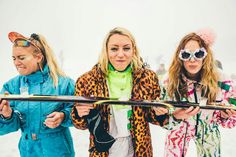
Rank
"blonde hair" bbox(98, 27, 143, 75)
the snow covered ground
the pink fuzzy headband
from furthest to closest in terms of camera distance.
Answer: the snow covered ground < the pink fuzzy headband < "blonde hair" bbox(98, 27, 143, 75)

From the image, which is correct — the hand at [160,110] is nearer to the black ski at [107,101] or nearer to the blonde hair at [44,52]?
the black ski at [107,101]

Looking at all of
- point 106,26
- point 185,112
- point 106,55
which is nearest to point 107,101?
point 106,55

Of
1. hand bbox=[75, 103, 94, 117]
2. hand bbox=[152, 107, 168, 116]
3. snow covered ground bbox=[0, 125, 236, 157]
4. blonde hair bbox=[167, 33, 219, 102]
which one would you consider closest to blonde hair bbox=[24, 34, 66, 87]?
hand bbox=[75, 103, 94, 117]

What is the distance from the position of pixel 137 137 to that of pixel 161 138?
1281 mm

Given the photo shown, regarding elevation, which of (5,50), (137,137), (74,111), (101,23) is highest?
(101,23)

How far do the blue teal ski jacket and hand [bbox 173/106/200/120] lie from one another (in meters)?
0.87

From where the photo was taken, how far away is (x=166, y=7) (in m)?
3.76

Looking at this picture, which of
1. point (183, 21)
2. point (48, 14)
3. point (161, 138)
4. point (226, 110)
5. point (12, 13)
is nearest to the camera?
point (226, 110)

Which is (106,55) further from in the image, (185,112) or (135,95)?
(185,112)

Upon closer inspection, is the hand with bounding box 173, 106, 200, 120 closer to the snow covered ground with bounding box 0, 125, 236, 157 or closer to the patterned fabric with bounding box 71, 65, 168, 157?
the patterned fabric with bounding box 71, 65, 168, 157

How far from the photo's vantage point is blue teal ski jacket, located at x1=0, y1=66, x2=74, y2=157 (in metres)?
2.13

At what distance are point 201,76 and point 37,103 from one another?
55.8 inches

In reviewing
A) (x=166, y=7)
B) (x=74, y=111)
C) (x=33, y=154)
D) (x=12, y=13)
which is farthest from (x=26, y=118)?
(x=166, y=7)

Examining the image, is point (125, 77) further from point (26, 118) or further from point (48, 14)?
point (48, 14)
